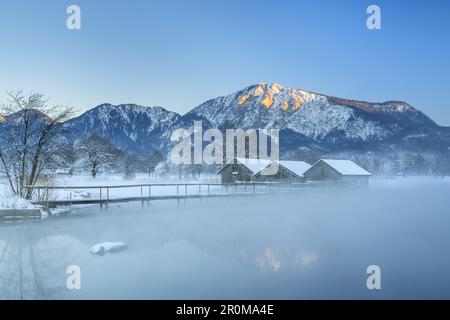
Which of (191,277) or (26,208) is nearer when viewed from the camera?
(191,277)

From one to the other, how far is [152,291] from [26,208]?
51.3 ft

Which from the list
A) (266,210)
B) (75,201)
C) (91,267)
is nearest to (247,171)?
(266,210)

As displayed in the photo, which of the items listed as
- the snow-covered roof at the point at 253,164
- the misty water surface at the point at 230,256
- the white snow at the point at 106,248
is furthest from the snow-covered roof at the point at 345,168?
the white snow at the point at 106,248

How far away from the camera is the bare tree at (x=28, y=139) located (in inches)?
1124

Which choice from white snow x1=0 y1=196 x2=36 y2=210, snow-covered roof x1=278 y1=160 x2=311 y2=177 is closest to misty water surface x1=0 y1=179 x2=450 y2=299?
white snow x1=0 y1=196 x2=36 y2=210

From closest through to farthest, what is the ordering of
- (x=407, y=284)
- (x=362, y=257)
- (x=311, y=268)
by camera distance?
(x=407, y=284) < (x=311, y=268) < (x=362, y=257)

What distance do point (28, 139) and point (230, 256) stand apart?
2042cm

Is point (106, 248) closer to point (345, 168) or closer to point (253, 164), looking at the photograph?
point (253, 164)

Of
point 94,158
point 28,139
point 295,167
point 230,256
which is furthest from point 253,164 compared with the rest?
point 230,256

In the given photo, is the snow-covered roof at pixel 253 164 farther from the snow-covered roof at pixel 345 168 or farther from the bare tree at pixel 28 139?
the bare tree at pixel 28 139

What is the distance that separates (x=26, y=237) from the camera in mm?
18422

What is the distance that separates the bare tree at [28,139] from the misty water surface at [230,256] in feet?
17.8
